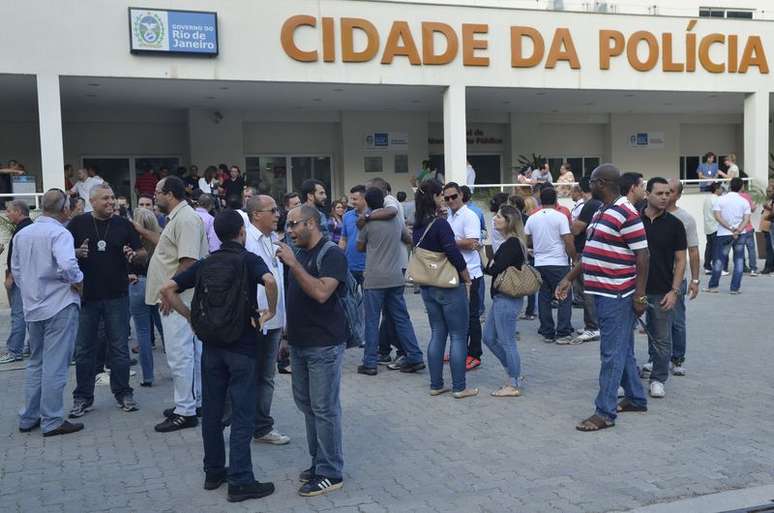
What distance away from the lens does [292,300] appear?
4.86 metres

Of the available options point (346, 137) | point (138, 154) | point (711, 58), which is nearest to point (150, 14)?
point (138, 154)

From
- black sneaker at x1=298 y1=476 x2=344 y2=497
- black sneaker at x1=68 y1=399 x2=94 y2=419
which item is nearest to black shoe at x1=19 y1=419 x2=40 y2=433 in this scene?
black sneaker at x1=68 y1=399 x2=94 y2=419

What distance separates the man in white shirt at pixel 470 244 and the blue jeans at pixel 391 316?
58cm

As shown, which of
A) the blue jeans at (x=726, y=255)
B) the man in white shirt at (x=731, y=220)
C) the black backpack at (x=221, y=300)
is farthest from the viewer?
the man in white shirt at (x=731, y=220)

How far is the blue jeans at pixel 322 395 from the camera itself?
15.7 ft

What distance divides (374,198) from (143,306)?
252 centimetres

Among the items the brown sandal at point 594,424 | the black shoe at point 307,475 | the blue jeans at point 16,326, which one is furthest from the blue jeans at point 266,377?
the blue jeans at point 16,326

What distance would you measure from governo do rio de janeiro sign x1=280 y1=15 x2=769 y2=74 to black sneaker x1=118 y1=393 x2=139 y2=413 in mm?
10931

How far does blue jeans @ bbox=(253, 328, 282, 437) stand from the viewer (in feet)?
18.2

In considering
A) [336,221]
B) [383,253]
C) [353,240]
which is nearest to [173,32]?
[336,221]

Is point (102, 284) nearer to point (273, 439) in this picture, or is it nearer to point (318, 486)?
point (273, 439)

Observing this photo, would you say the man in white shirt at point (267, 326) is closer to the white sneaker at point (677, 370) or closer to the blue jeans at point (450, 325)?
the blue jeans at point (450, 325)

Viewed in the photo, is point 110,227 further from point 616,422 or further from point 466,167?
point 466,167

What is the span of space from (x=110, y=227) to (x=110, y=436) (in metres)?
1.75
